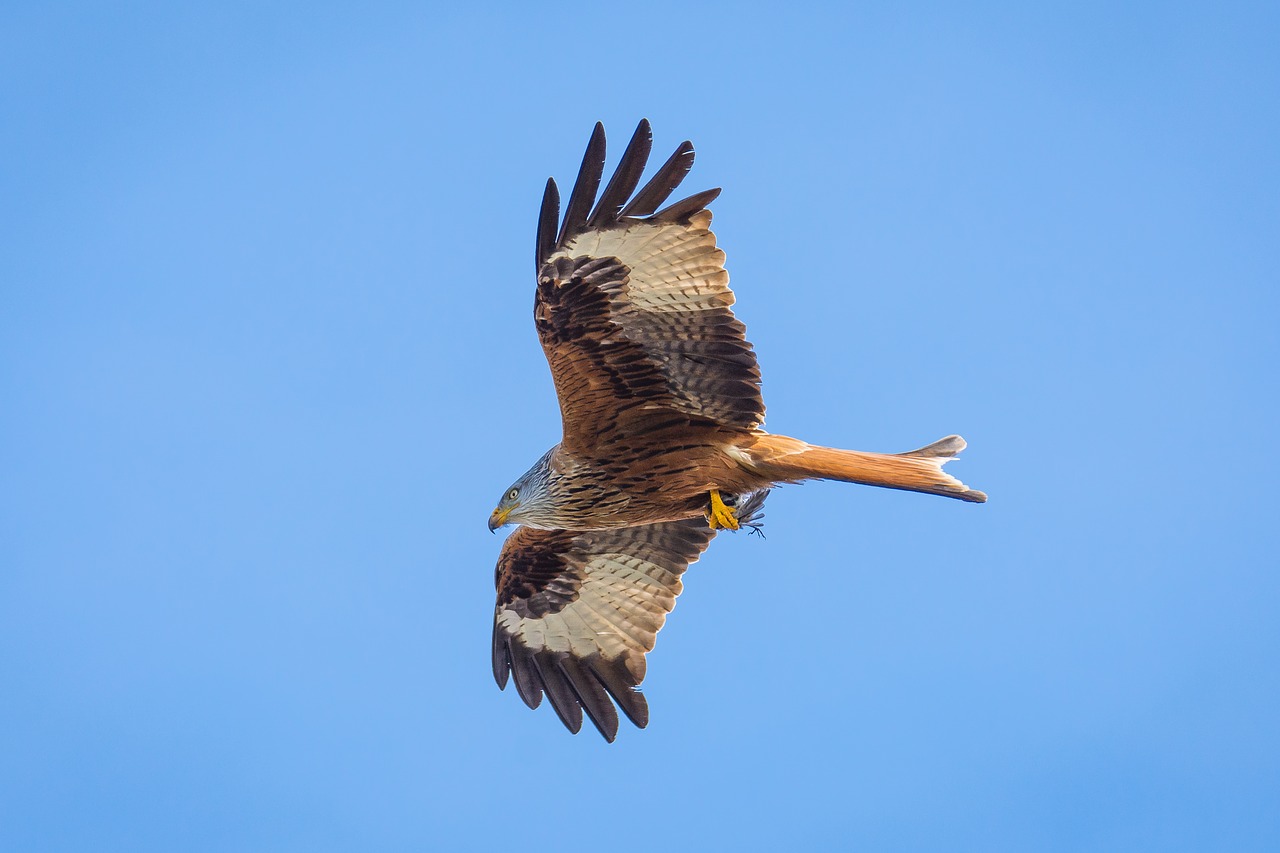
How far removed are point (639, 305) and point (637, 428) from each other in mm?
815

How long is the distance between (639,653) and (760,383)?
7.60 ft

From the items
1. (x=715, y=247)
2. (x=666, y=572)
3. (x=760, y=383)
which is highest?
(x=715, y=247)

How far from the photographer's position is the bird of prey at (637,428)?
7.69 meters

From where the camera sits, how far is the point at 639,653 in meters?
9.42

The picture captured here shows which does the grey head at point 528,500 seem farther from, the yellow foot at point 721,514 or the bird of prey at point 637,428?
the yellow foot at point 721,514

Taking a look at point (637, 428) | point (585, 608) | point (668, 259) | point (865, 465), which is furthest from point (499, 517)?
point (865, 465)

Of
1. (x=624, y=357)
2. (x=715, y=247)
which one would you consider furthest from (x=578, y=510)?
(x=715, y=247)

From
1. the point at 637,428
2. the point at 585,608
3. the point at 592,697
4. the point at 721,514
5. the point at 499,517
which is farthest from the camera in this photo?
the point at 585,608

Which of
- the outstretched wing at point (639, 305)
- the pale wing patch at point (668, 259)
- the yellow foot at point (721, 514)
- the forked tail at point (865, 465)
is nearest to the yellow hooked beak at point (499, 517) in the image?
the outstretched wing at point (639, 305)

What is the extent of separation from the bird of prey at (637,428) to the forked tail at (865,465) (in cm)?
1

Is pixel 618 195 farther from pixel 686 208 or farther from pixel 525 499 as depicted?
pixel 525 499

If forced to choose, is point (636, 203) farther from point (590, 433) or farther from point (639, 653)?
point (639, 653)

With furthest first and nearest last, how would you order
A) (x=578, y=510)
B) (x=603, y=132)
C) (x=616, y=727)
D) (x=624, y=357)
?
(x=616, y=727)
(x=578, y=510)
(x=624, y=357)
(x=603, y=132)

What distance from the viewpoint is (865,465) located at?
25.7 feet
